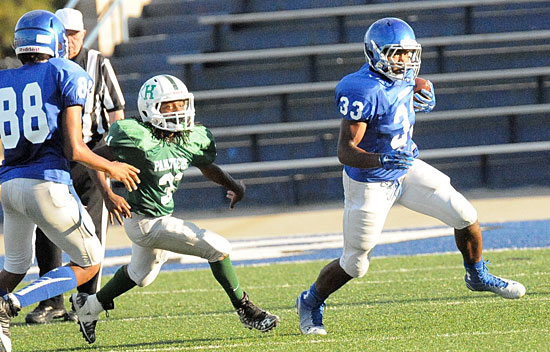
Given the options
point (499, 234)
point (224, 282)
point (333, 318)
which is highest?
point (224, 282)

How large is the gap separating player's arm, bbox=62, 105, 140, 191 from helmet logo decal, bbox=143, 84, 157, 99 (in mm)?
347

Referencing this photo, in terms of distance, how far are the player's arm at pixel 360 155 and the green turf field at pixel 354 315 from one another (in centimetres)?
75

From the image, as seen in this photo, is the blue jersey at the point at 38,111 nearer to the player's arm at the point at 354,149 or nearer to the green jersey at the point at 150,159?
the green jersey at the point at 150,159

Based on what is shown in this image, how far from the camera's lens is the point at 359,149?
163 inches

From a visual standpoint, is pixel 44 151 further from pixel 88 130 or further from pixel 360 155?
pixel 360 155

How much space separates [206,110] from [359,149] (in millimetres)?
7491

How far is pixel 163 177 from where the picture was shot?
4250mm

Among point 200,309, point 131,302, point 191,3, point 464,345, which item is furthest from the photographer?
point 191,3

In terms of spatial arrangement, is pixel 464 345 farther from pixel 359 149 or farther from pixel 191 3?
pixel 191 3

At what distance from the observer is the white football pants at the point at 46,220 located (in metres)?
4.04

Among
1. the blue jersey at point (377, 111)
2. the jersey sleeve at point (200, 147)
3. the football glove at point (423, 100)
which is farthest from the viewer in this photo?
the football glove at point (423, 100)

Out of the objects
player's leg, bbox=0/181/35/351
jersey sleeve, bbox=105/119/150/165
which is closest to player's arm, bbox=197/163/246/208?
jersey sleeve, bbox=105/119/150/165

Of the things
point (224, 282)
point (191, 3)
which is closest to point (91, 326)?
Result: point (224, 282)

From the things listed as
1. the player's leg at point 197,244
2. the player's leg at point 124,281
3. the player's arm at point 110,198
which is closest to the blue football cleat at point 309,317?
the player's leg at point 197,244
